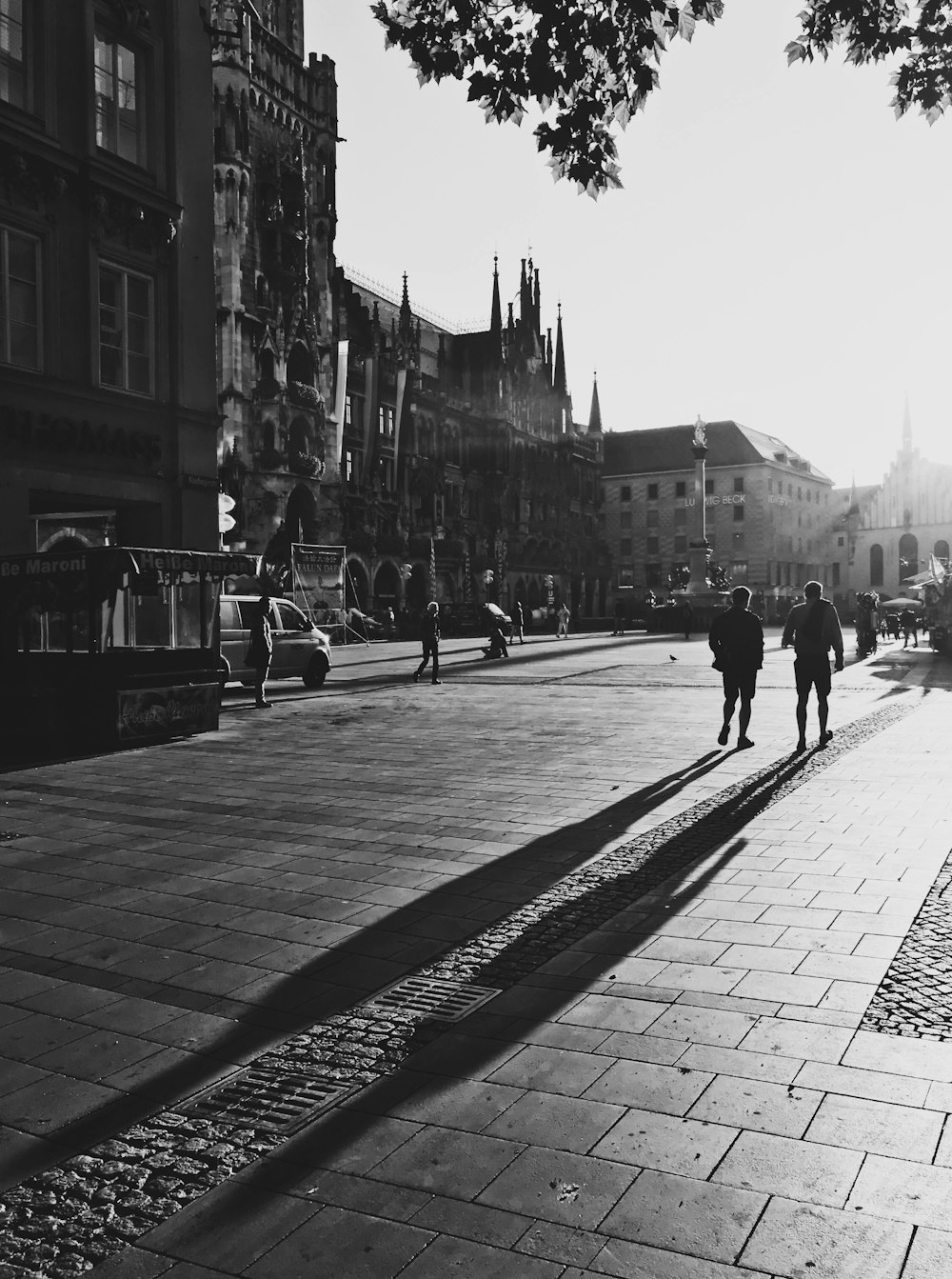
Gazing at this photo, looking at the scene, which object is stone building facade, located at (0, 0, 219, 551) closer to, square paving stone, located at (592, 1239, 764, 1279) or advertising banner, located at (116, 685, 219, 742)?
advertising banner, located at (116, 685, 219, 742)

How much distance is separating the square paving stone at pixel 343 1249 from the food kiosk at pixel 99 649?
10433 millimetres

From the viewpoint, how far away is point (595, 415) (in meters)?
105

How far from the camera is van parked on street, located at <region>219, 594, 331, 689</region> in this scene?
2016 centimetres

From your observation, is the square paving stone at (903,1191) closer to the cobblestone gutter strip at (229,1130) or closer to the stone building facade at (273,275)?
the cobblestone gutter strip at (229,1130)

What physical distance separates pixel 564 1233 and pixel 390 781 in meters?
7.49

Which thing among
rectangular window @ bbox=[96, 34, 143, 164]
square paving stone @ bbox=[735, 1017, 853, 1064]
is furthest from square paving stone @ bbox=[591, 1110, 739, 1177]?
rectangular window @ bbox=[96, 34, 143, 164]

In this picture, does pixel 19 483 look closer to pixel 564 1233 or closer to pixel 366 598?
pixel 564 1233

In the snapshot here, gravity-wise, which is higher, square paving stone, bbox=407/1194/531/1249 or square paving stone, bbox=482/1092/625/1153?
square paving stone, bbox=482/1092/625/1153

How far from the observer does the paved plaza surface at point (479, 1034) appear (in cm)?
297

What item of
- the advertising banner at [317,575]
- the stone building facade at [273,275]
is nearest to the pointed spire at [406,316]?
the stone building facade at [273,275]

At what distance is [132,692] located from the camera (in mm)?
13016

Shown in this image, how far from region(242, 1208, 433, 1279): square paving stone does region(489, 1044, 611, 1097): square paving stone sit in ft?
3.08

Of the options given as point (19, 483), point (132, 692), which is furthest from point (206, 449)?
point (132, 692)

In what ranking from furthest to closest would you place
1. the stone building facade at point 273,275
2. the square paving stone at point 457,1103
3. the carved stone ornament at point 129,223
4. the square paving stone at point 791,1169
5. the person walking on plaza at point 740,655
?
the stone building facade at point 273,275, the carved stone ornament at point 129,223, the person walking on plaza at point 740,655, the square paving stone at point 457,1103, the square paving stone at point 791,1169
